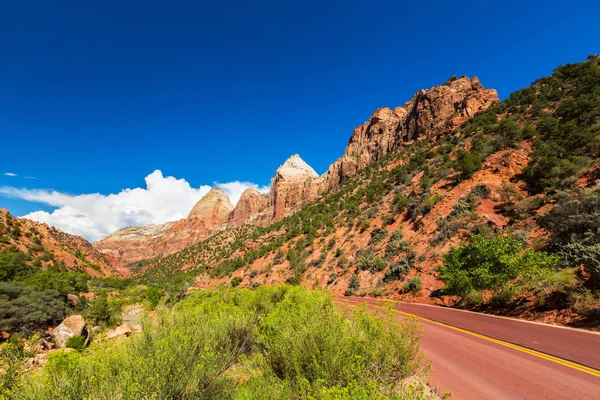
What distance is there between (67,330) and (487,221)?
27285mm

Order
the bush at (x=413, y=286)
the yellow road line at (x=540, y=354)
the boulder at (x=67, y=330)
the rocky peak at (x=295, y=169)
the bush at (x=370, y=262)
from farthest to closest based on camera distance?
the rocky peak at (x=295, y=169) < the bush at (x=370, y=262) < the bush at (x=413, y=286) < the boulder at (x=67, y=330) < the yellow road line at (x=540, y=354)

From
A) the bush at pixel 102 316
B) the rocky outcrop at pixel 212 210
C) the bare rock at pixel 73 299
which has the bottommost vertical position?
the bush at pixel 102 316

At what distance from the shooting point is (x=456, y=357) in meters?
6.41

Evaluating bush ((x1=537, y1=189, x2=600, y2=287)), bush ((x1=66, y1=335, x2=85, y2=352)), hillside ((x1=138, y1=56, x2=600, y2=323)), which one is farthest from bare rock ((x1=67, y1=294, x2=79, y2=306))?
bush ((x1=537, y1=189, x2=600, y2=287))

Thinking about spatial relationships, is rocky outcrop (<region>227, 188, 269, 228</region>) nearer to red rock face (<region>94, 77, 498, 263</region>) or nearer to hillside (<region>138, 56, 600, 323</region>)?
red rock face (<region>94, 77, 498, 263</region>)

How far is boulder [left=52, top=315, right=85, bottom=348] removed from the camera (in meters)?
14.2

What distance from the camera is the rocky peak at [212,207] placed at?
144m

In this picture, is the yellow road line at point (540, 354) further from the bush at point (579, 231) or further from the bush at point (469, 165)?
the bush at point (469, 165)

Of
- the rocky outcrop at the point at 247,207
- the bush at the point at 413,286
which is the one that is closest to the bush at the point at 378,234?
the bush at the point at 413,286

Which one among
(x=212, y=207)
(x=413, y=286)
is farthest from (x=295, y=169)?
(x=413, y=286)

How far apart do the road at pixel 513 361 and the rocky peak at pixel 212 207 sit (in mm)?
139131

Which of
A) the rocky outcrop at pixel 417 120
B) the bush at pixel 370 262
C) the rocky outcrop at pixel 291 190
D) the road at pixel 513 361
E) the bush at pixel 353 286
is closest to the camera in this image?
the road at pixel 513 361

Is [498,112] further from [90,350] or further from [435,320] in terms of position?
[90,350]

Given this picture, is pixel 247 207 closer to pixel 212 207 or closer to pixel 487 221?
pixel 212 207
